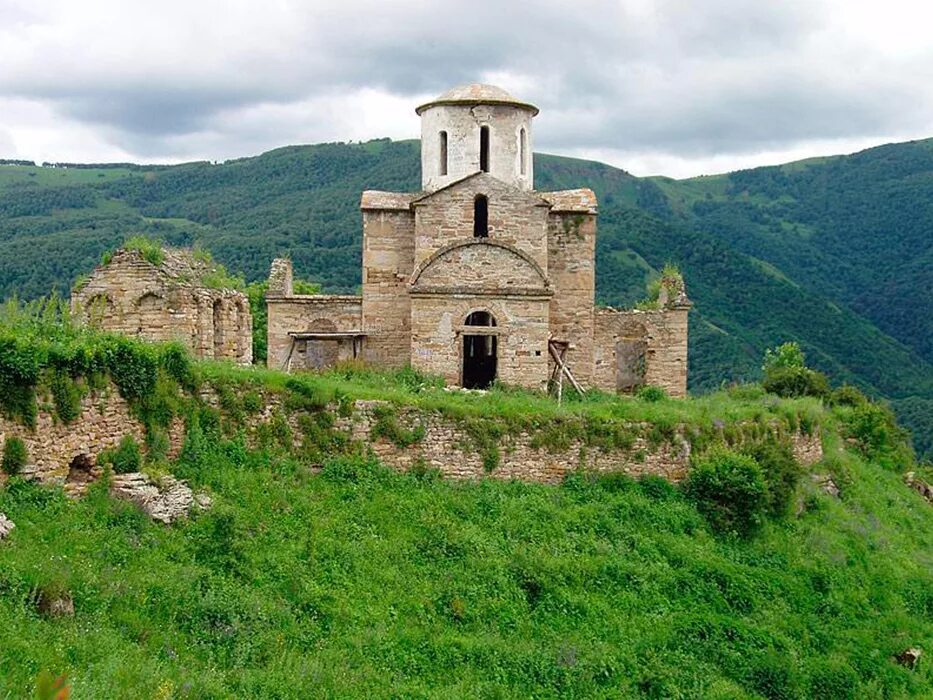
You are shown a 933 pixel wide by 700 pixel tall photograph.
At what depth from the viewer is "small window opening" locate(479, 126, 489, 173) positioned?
21953mm

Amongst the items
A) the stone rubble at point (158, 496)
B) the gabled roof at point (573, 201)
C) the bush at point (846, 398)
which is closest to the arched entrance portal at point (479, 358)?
the gabled roof at point (573, 201)

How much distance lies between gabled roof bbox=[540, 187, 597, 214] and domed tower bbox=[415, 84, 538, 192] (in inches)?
37.2

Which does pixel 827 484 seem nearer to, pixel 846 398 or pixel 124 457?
pixel 846 398

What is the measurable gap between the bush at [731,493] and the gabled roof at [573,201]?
25.8ft

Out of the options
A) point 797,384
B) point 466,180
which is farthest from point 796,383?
point 466,180

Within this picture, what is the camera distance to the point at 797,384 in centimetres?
2645

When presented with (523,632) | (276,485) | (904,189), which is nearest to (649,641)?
(523,632)

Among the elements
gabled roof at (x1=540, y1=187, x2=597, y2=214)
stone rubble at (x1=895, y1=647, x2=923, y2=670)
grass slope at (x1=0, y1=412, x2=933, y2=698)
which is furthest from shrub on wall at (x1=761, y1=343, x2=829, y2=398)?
stone rubble at (x1=895, y1=647, x2=923, y2=670)

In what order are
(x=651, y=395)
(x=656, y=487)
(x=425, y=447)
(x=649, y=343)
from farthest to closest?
(x=649, y=343), (x=651, y=395), (x=656, y=487), (x=425, y=447)

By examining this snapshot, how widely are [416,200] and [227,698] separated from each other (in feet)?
45.4

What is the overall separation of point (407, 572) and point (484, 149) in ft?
42.2

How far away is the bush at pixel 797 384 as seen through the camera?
1027 inches

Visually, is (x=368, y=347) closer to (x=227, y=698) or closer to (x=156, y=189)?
(x=227, y=698)

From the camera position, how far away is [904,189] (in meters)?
97.7
